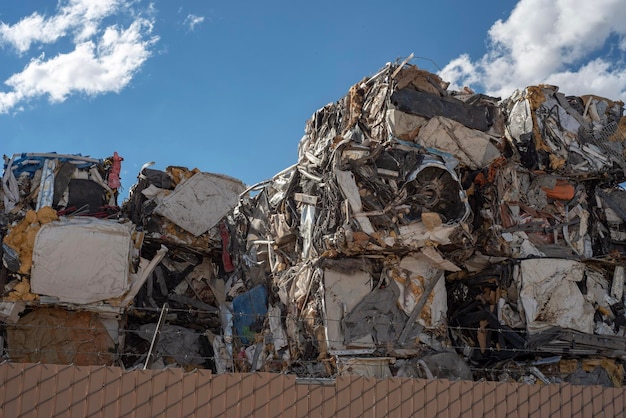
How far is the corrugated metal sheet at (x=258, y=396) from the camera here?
413cm

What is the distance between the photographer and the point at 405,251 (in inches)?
488

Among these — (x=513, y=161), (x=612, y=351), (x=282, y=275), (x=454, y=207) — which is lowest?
(x=612, y=351)

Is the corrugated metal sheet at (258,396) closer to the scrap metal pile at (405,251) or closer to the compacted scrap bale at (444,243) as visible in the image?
the scrap metal pile at (405,251)

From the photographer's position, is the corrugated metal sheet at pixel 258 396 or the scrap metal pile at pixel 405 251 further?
the scrap metal pile at pixel 405 251

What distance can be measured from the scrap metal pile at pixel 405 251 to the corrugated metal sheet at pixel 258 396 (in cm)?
604

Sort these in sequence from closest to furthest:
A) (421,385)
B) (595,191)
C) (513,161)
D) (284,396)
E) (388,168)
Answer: (284,396) < (421,385) < (388,168) < (513,161) < (595,191)

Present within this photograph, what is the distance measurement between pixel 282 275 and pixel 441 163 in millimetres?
3876

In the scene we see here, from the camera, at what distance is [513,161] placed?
13.5 meters

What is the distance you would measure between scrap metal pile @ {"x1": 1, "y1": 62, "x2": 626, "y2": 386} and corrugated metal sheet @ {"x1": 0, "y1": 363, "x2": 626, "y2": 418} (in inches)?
238

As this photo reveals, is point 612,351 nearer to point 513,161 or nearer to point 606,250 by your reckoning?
point 606,250

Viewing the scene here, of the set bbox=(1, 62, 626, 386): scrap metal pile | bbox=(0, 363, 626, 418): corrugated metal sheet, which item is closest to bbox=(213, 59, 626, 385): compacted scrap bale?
bbox=(1, 62, 626, 386): scrap metal pile

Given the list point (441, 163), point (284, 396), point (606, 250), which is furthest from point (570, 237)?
point (284, 396)

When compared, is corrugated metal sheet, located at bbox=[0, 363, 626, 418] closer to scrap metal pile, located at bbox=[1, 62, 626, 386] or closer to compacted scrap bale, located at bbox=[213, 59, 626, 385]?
scrap metal pile, located at bbox=[1, 62, 626, 386]

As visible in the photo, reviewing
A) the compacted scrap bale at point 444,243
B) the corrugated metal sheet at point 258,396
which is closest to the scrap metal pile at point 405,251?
the compacted scrap bale at point 444,243
